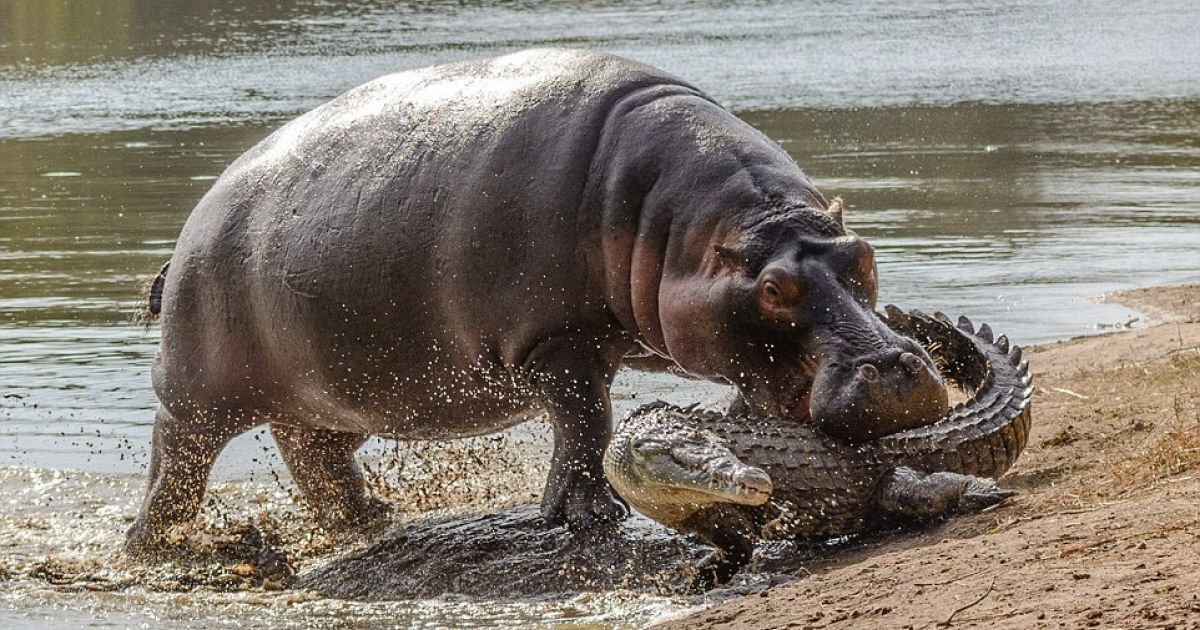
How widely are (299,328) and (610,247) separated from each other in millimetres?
1301

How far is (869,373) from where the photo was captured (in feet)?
16.3

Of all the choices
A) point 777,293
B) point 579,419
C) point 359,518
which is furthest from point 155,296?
point 777,293

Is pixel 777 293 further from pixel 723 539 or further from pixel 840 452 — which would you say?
pixel 723 539

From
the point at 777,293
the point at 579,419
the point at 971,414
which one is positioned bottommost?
the point at 579,419

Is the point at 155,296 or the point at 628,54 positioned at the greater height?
the point at 155,296

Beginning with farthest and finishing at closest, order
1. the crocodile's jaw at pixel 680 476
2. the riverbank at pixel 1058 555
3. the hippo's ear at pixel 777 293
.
Answer: the hippo's ear at pixel 777 293 → the crocodile's jaw at pixel 680 476 → the riverbank at pixel 1058 555

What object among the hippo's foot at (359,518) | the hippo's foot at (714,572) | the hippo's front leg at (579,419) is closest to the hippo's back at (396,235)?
the hippo's front leg at (579,419)

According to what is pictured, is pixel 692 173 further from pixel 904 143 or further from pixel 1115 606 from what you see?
pixel 904 143

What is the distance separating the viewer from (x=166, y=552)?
697cm

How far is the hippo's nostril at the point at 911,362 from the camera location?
16.4ft

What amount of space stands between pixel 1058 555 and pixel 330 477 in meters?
3.73

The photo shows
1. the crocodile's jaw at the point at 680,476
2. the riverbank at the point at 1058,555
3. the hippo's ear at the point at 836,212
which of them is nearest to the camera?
the riverbank at the point at 1058,555

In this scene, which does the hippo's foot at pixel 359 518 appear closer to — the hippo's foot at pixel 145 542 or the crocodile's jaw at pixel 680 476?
the hippo's foot at pixel 145 542

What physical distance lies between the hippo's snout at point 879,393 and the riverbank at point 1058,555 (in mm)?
352
